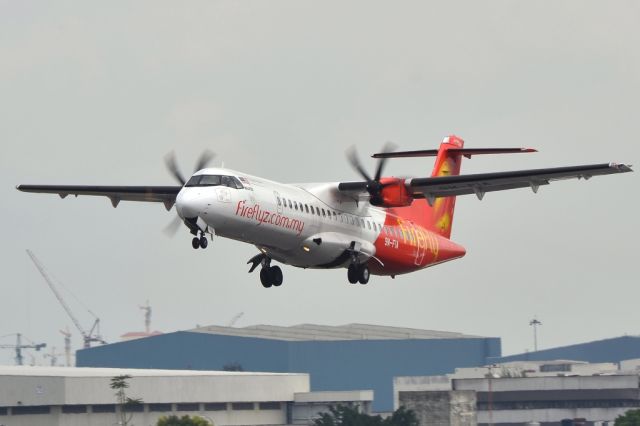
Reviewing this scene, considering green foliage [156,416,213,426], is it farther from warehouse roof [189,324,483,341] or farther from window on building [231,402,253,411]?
warehouse roof [189,324,483,341]

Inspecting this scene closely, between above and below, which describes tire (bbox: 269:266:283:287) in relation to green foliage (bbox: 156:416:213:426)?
above

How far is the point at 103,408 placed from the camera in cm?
7062

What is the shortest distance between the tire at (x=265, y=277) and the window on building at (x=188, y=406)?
4011cm

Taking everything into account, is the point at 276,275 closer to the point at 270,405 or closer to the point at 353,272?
the point at 353,272

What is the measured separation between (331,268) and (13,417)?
40.0 meters

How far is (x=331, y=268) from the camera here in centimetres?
3553

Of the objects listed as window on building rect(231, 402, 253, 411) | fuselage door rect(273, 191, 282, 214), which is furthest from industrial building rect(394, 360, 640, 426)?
fuselage door rect(273, 191, 282, 214)

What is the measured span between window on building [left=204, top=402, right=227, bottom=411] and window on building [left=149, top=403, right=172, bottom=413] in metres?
2.52

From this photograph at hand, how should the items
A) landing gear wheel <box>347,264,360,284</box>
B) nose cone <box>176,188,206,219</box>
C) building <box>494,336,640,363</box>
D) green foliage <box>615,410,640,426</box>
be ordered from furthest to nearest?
building <box>494,336,640,363</box>, green foliage <box>615,410,640,426</box>, landing gear wheel <box>347,264,360,284</box>, nose cone <box>176,188,206,219</box>

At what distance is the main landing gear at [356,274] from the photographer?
115 feet

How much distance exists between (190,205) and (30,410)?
43.9 metres

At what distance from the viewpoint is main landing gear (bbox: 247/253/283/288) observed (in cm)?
3484

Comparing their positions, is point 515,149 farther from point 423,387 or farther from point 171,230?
point 423,387

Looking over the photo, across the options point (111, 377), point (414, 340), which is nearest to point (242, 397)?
point (111, 377)
